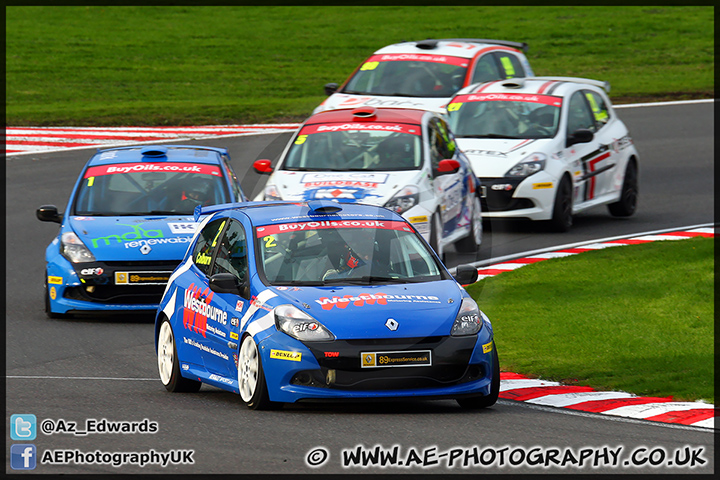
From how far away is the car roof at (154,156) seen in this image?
15.0 m

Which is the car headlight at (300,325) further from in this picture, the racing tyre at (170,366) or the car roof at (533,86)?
the car roof at (533,86)

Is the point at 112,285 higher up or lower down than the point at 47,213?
lower down

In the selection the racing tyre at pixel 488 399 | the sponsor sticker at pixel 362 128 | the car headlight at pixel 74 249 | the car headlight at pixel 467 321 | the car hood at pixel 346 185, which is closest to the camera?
the car headlight at pixel 467 321

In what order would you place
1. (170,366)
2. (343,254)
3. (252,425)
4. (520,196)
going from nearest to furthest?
(252,425) → (343,254) → (170,366) → (520,196)

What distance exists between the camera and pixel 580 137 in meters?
17.6

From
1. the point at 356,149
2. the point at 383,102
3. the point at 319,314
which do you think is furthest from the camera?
the point at 383,102

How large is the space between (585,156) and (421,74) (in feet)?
12.3

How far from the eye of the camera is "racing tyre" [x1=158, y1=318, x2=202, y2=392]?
9914mm

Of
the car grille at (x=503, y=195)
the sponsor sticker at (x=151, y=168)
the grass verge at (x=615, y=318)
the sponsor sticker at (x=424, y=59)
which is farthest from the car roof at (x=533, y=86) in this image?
the sponsor sticker at (x=151, y=168)

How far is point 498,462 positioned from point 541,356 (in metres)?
4.01

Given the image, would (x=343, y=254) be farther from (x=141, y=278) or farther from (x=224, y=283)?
(x=141, y=278)

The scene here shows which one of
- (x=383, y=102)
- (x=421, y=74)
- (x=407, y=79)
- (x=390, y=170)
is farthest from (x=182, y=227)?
(x=421, y=74)

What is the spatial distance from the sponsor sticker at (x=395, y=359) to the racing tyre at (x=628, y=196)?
36.0 feet

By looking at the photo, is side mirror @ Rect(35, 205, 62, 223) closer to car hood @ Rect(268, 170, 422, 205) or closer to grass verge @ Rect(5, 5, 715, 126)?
car hood @ Rect(268, 170, 422, 205)
